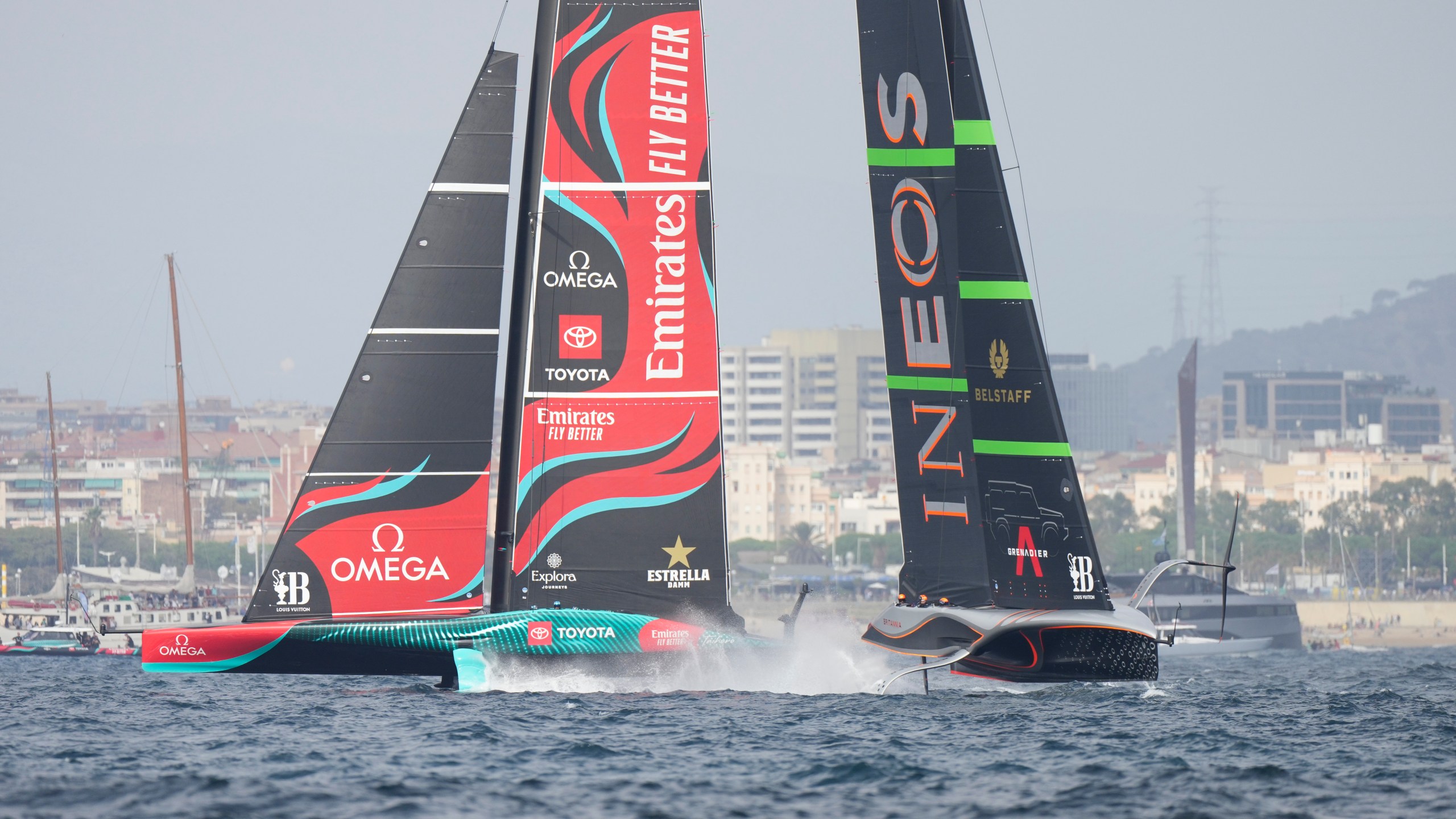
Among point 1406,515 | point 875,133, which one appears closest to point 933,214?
point 875,133

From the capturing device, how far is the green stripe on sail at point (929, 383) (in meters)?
20.8

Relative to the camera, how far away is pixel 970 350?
21.2 m

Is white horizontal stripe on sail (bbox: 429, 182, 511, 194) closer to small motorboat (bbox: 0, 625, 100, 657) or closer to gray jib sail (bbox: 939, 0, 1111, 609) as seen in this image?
gray jib sail (bbox: 939, 0, 1111, 609)

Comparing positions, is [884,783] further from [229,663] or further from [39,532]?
[39,532]

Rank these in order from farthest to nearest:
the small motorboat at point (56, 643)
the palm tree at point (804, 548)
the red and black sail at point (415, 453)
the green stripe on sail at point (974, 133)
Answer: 1. the palm tree at point (804, 548)
2. the small motorboat at point (56, 643)
3. the green stripe on sail at point (974, 133)
4. the red and black sail at point (415, 453)

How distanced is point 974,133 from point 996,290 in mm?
2020

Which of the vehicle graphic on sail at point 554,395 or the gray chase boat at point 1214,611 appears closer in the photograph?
the vehicle graphic on sail at point 554,395

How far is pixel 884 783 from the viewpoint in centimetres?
1359

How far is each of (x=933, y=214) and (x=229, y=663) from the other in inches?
380

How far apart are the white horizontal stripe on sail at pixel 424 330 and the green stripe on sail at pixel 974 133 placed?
6.40m

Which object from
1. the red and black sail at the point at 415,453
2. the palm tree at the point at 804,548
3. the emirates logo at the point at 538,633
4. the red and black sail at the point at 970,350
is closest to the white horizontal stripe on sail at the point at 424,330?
the red and black sail at the point at 415,453

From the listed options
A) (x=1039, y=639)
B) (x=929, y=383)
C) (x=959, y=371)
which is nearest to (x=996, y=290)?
(x=959, y=371)

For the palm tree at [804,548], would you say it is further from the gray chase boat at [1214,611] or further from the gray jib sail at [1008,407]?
the gray jib sail at [1008,407]

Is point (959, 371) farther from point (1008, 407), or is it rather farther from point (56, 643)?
point (56, 643)
